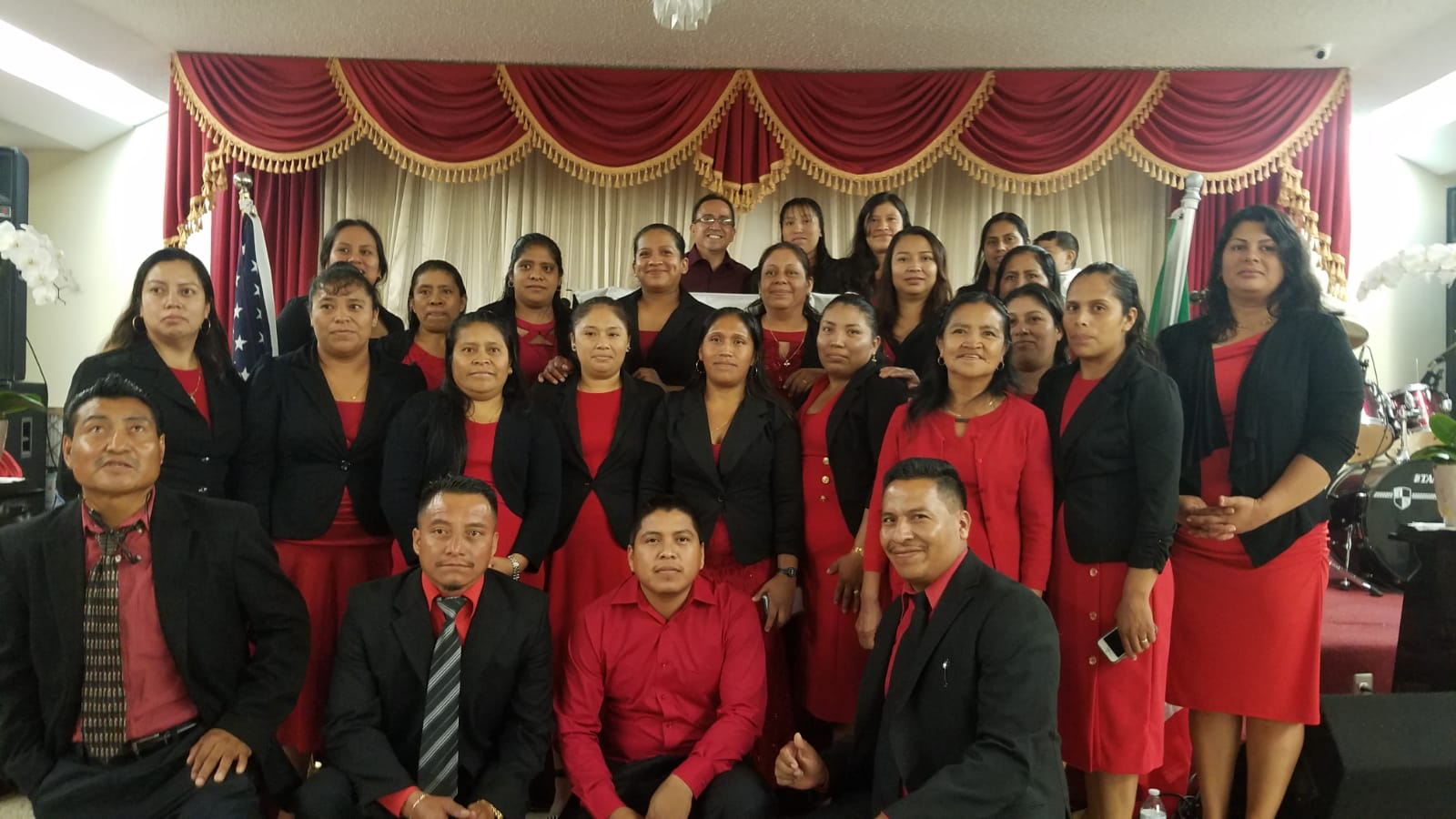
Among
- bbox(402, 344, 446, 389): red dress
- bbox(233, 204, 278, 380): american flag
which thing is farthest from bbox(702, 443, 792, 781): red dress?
bbox(233, 204, 278, 380): american flag

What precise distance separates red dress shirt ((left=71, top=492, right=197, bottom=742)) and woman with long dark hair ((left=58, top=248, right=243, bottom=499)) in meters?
0.43

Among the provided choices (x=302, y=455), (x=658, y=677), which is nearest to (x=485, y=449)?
(x=302, y=455)

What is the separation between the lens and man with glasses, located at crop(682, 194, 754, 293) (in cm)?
368

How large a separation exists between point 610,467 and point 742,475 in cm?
37

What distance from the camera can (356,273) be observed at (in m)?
2.61

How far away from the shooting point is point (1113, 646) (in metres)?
2.12

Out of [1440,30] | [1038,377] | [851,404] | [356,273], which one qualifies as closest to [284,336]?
[356,273]

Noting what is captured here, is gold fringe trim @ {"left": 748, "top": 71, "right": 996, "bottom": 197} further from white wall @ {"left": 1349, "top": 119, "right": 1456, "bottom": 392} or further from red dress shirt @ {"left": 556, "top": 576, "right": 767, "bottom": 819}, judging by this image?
red dress shirt @ {"left": 556, "top": 576, "right": 767, "bottom": 819}

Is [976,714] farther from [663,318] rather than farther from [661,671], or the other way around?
[663,318]

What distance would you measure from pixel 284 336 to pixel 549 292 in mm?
982

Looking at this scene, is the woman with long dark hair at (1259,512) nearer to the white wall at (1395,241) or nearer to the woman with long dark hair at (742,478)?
the woman with long dark hair at (742,478)

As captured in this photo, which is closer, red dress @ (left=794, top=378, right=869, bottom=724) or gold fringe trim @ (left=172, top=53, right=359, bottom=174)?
red dress @ (left=794, top=378, right=869, bottom=724)

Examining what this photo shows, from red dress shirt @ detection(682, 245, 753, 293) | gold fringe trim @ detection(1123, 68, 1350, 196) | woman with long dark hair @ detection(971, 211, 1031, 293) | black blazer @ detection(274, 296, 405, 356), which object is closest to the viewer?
black blazer @ detection(274, 296, 405, 356)

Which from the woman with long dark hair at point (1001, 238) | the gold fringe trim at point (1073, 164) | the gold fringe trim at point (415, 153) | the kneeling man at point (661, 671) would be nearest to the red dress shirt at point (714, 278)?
the woman with long dark hair at point (1001, 238)
